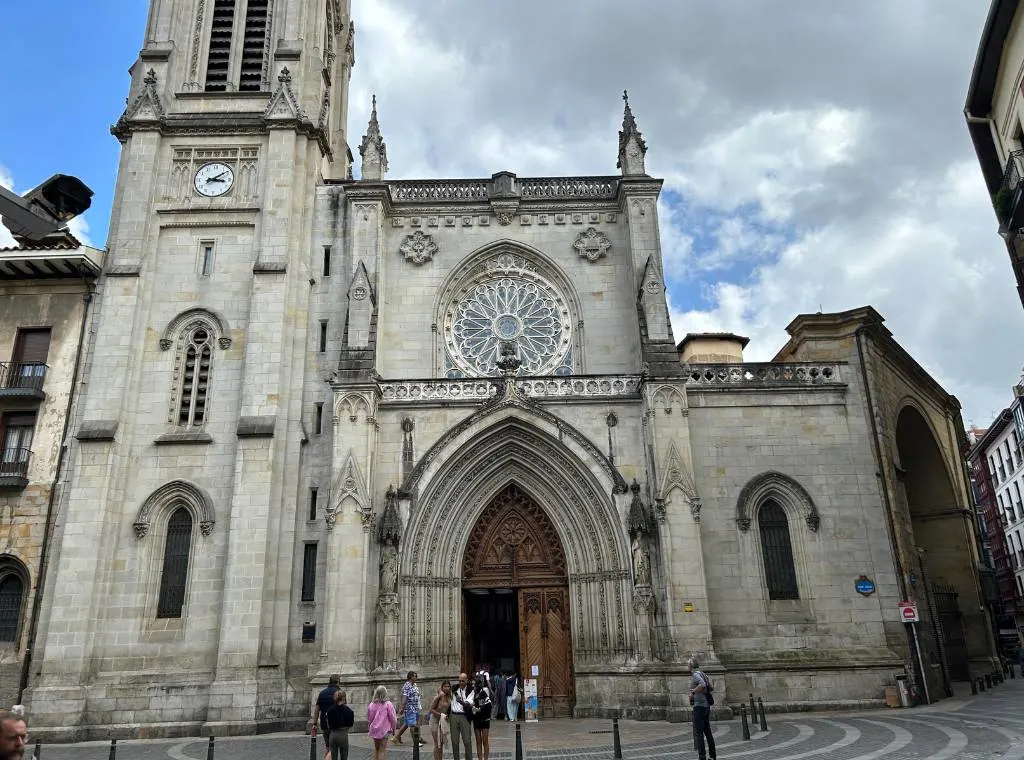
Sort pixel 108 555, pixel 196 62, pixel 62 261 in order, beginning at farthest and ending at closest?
pixel 196 62 → pixel 62 261 → pixel 108 555

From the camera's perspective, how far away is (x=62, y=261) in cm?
2411

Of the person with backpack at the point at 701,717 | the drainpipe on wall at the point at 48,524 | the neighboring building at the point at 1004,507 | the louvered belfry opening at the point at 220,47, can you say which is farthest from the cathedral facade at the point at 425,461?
the neighboring building at the point at 1004,507

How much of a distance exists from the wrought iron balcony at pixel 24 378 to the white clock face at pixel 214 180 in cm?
750

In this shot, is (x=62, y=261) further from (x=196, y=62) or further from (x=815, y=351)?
(x=815, y=351)

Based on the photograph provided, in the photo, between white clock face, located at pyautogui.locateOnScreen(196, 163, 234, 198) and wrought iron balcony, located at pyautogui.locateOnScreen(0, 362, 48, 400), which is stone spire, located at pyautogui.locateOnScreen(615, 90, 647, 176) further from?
wrought iron balcony, located at pyautogui.locateOnScreen(0, 362, 48, 400)

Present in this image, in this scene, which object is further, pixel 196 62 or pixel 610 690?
pixel 196 62

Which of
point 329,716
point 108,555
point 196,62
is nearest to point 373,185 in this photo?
point 196,62

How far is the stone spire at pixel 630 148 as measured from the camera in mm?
25719

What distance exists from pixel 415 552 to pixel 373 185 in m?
11.7

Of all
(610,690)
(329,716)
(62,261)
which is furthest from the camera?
(62,261)

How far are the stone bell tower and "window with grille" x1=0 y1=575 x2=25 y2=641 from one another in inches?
Answer: 58.5

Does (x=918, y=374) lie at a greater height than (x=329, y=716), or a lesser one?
greater

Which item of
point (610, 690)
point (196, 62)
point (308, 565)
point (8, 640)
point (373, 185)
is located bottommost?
point (610, 690)

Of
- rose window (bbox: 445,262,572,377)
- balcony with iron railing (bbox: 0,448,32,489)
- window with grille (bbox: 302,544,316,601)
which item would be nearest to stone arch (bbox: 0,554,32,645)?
balcony with iron railing (bbox: 0,448,32,489)
